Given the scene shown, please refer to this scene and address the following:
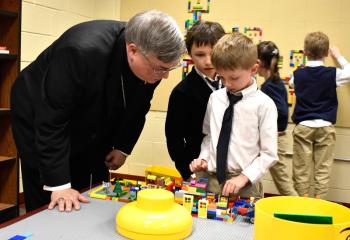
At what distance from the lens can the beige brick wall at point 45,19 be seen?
3.24 m

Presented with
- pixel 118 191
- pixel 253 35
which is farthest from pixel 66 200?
pixel 253 35

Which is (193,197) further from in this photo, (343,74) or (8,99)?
(343,74)

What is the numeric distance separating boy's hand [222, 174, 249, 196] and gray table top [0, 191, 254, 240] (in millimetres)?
167

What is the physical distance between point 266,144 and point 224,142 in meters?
0.15

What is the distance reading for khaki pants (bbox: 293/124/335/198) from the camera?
10.7 feet

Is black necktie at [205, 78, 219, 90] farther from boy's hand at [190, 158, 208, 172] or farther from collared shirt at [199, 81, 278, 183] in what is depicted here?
boy's hand at [190, 158, 208, 172]

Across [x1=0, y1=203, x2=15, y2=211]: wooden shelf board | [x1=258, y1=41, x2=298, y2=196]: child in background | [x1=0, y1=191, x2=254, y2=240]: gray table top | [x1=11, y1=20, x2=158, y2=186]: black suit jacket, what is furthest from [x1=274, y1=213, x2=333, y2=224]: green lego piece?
[x1=0, y1=203, x2=15, y2=211]: wooden shelf board

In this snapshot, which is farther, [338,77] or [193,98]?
[338,77]

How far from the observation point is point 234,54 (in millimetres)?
1437

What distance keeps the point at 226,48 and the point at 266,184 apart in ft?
8.17

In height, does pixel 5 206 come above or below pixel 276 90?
below

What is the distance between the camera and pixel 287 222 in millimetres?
719

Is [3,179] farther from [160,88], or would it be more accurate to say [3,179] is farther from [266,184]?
[266,184]

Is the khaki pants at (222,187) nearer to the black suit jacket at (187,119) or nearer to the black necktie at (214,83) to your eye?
the black suit jacket at (187,119)
